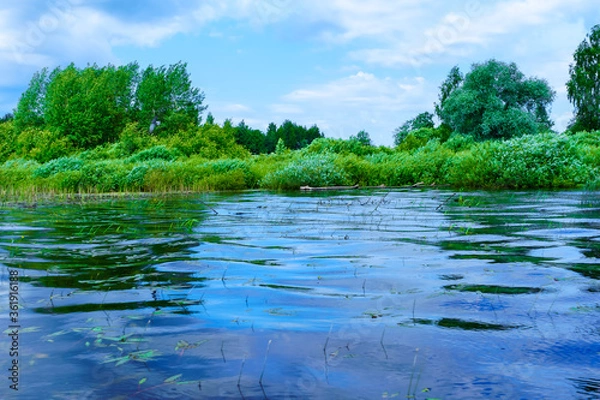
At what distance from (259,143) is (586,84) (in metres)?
39.5

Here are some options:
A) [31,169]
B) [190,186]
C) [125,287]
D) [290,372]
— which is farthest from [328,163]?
[290,372]

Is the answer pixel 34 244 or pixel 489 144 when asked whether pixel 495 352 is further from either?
pixel 489 144

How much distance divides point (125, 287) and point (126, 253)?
2359 millimetres

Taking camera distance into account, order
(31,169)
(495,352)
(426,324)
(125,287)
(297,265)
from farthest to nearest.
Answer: (31,169) < (297,265) < (125,287) < (426,324) < (495,352)

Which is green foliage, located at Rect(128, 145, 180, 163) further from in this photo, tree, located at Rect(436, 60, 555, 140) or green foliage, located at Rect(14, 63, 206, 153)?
tree, located at Rect(436, 60, 555, 140)

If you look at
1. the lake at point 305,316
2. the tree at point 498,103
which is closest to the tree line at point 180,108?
the tree at point 498,103

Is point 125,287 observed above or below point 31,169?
below

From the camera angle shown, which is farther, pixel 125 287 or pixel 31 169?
pixel 31 169

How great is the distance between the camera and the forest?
27.4 metres

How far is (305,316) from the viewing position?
4.55 metres

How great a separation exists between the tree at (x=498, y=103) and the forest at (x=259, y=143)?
12 centimetres

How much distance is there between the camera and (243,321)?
4.42 metres

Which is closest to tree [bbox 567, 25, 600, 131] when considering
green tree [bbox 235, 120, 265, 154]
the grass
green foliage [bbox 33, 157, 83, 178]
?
the grass

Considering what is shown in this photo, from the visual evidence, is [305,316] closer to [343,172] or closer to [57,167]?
[343,172]
